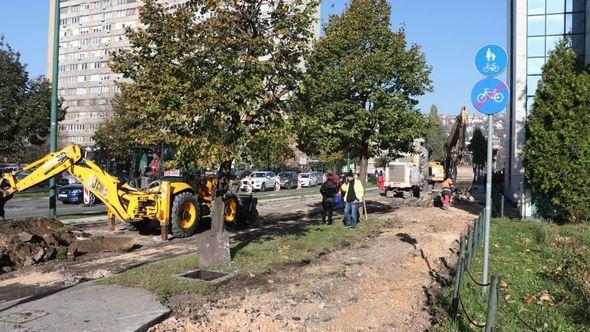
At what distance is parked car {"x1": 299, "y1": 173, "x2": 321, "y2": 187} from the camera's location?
166 feet

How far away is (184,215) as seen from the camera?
14516 mm

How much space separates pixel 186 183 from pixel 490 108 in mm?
9964

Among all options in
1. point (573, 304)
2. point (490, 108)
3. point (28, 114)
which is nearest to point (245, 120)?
point (490, 108)

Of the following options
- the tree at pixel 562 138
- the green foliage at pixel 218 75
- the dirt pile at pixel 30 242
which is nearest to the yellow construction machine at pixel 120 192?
the dirt pile at pixel 30 242

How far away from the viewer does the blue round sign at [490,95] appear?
722 cm

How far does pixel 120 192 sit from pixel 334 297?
25.9 feet

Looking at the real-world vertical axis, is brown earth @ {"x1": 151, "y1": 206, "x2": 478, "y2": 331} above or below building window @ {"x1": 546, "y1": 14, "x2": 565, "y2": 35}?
below

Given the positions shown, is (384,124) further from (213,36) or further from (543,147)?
(213,36)

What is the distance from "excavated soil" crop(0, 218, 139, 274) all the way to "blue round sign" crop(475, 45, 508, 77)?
28.4 feet

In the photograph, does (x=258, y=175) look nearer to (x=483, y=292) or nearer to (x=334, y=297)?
(x=334, y=297)

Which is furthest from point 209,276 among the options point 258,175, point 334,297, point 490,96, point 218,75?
Result: point 258,175

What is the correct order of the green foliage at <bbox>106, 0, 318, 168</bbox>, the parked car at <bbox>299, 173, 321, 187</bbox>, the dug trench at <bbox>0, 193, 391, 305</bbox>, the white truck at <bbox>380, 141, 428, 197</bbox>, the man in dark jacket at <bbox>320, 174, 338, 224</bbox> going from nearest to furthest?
1. the dug trench at <bbox>0, 193, 391, 305</bbox>
2. the green foliage at <bbox>106, 0, 318, 168</bbox>
3. the man in dark jacket at <bbox>320, 174, 338, 224</bbox>
4. the white truck at <bbox>380, 141, 428, 197</bbox>
5. the parked car at <bbox>299, 173, 321, 187</bbox>

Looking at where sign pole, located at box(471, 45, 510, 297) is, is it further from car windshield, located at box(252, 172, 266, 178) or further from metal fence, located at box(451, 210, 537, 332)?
car windshield, located at box(252, 172, 266, 178)

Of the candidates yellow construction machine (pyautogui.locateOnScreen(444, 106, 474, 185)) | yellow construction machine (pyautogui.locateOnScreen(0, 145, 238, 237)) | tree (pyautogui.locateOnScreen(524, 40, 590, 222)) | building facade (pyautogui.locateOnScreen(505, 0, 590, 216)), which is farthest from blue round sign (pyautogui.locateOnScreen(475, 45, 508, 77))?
yellow construction machine (pyautogui.locateOnScreen(444, 106, 474, 185))
